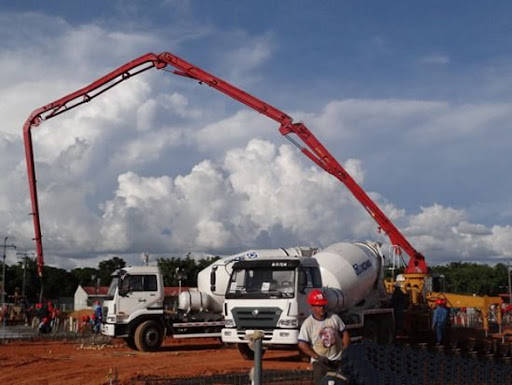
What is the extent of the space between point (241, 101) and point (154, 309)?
419 inches

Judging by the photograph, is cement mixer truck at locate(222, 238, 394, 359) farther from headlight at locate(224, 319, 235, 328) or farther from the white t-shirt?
the white t-shirt

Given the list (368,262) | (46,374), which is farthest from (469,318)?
(46,374)

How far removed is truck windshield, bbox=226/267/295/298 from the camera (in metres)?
18.3

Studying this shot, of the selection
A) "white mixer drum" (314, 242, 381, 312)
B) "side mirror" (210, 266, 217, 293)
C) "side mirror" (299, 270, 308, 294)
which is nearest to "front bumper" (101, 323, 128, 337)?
"side mirror" (210, 266, 217, 293)

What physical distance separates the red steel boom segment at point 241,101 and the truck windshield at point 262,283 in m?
10.7

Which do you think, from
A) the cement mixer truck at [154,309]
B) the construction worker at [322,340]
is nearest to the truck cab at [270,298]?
the cement mixer truck at [154,309]

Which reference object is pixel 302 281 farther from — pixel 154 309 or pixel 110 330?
pixel 110 330

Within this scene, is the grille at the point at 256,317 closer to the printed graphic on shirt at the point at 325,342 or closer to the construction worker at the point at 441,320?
the construction worker at the point at 441,320

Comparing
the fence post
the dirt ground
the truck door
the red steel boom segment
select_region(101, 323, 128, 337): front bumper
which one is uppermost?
the red steel boom segment

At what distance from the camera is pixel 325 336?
30.4 ft

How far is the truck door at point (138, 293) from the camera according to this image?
23875 millimetres

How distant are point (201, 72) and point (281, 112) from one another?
13.4 feet

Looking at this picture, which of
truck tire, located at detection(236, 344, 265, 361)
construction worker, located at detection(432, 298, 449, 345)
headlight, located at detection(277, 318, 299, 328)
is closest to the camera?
headlight, located at detection(277, 318, 299, 328)

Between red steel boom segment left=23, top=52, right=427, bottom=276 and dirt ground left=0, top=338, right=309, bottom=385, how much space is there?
7.98m
